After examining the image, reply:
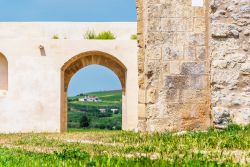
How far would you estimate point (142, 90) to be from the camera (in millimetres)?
12086

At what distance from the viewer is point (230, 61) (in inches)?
450

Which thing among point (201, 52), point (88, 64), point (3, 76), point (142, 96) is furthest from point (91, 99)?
point (201, 52)

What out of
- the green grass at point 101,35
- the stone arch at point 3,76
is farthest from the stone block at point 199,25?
the stone arch at point 3,76

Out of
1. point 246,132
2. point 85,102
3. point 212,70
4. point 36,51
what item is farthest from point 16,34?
point 85,102

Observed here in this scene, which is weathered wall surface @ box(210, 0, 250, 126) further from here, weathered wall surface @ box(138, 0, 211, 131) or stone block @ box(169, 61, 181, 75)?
stone block @ box(169, 61, 181, 75)

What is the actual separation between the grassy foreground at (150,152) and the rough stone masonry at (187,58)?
3.74 ft

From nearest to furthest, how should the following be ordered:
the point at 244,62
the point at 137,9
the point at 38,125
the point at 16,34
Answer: the point at 244,62, the point at 137,9, the point at 38,125, the point at 16,34

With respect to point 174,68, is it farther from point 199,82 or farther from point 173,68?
point 199,82

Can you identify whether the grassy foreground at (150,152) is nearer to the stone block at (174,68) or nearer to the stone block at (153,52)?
the stone block at (174,68)

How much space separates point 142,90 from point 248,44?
7.82ft

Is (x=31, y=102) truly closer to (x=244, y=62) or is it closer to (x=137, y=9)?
(x=137, y=9)

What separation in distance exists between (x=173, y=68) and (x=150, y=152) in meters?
4.33

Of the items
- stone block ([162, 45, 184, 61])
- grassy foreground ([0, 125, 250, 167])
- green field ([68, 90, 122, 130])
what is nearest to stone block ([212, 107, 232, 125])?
grassy foreground ([0, 125, 250, 167])

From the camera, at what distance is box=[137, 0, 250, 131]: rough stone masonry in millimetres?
11445
